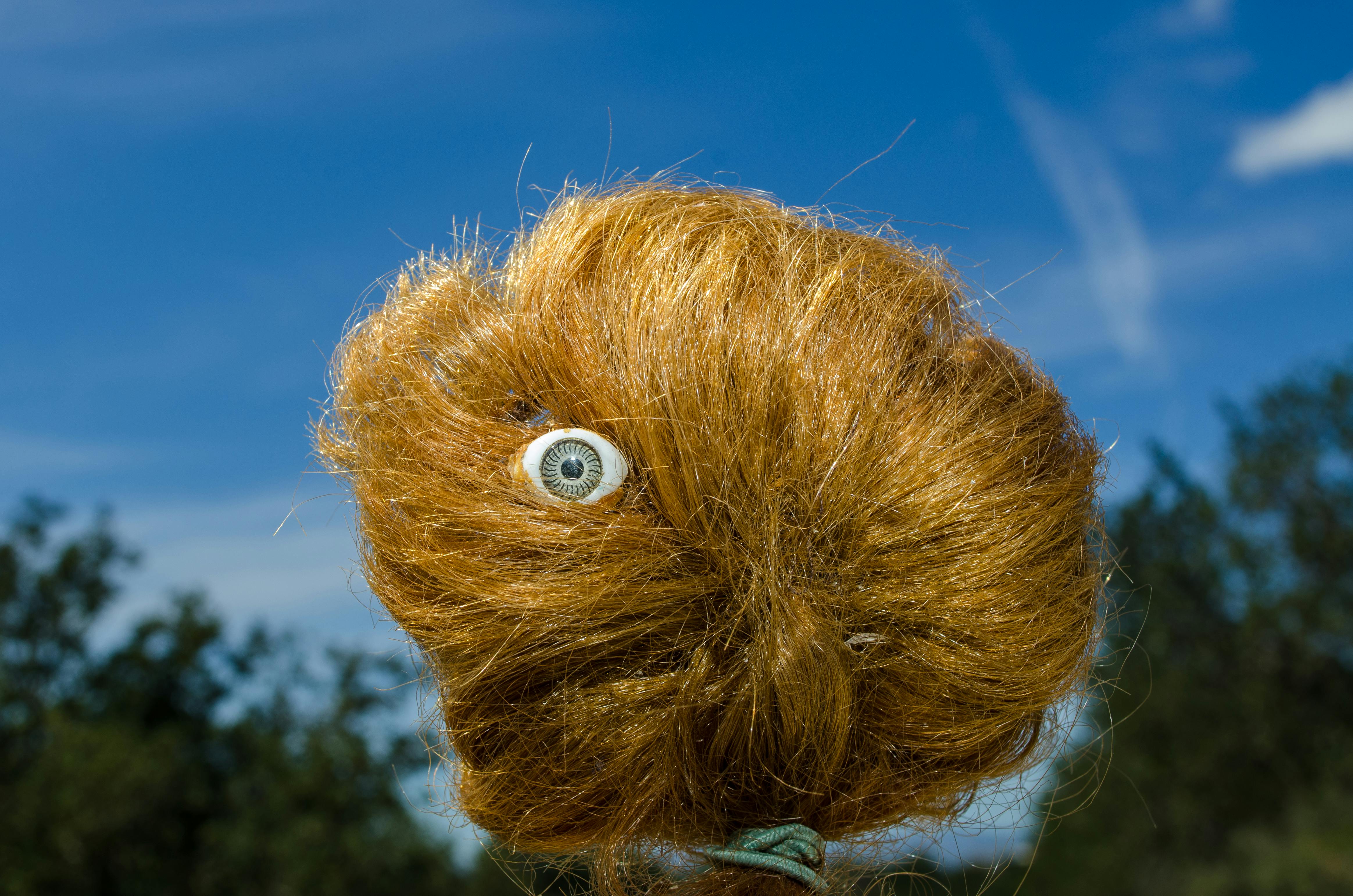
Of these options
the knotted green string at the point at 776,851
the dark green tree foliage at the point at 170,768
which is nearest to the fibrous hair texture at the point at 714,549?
the knotted green string at the point at 776,851

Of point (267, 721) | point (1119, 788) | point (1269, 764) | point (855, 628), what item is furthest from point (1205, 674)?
point (855, 628)

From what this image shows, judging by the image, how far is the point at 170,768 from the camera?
59.0 ft

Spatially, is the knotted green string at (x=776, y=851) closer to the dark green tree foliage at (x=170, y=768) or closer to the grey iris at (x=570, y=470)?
the grey iris at (x=570, y=470)

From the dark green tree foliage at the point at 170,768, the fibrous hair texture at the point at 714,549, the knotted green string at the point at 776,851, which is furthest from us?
the dark green tree foliage at the point at 170,768

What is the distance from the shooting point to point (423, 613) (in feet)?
5.93

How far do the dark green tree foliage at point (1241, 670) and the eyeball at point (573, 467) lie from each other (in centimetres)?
1638

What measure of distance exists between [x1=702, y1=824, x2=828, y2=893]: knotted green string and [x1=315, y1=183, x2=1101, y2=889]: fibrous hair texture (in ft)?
0.09

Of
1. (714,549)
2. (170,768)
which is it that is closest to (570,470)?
(714,549)

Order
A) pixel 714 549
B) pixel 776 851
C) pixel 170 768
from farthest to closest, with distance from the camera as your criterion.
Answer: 1. pixel 170 768
2. pixel 776 851
3. pixel 714 549

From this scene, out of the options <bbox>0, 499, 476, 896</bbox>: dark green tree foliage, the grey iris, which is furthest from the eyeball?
<bbox>0, 499, 476, 896</bbox>: dark green tree foliage

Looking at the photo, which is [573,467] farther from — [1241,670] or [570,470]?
[1241,670]

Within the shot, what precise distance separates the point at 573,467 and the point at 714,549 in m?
0.29

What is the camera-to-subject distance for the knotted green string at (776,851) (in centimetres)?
183

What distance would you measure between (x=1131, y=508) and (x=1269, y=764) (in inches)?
220
